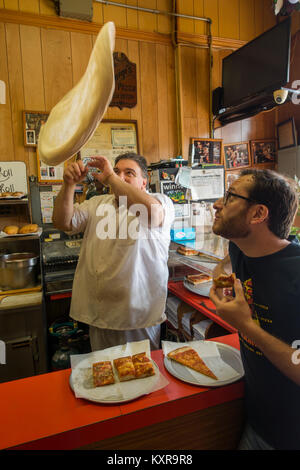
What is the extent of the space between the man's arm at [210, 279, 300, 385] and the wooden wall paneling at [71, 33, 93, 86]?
2.83 meters

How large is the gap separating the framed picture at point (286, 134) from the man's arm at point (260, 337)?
306 cm

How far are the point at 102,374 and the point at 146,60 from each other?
3145 millimetres

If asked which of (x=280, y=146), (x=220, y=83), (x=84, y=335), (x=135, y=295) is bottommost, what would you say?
(x=84, y=335)

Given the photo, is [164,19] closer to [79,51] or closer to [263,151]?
[79,51]

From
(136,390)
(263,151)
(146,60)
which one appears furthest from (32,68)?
(136,390)

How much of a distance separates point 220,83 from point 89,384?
3.45 metres

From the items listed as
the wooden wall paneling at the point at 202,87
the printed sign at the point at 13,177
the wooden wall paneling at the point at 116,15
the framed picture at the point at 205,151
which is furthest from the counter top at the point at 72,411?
the wooden wall paneling at the point at 116,15

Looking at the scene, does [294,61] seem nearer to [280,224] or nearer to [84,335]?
[280,224]

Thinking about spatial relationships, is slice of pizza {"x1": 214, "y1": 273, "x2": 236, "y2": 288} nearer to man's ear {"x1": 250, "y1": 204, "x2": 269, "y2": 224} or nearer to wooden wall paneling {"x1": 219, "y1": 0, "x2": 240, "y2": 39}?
man's ear {"x1": 250, "y1": 204, "x2": 269, "y2": 224}

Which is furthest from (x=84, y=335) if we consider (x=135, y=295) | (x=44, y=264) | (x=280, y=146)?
(x=280, y=146)

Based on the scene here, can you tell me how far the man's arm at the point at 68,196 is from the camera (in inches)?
52.6

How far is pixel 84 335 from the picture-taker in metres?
2.65

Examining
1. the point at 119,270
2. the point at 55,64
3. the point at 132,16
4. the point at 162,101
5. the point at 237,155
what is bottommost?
the point at 119,270

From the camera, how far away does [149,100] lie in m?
3.16
